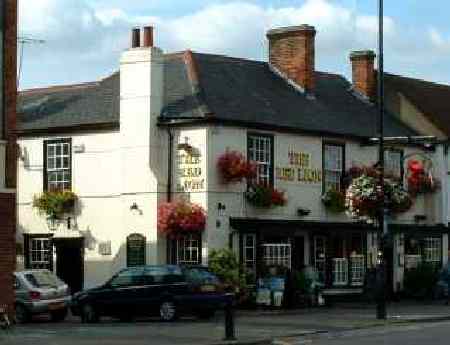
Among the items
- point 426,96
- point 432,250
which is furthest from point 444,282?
point 426,96

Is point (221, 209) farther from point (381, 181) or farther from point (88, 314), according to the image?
point (381, 181)

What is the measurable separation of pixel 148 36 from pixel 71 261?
8.14 metres

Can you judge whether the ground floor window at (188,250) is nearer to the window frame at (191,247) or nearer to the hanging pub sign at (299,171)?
the window frame at (191,247)

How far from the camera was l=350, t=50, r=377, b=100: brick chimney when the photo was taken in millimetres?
44094

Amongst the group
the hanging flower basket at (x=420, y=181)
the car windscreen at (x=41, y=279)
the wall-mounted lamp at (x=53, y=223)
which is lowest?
the car windscreen at (x=41, y=279)

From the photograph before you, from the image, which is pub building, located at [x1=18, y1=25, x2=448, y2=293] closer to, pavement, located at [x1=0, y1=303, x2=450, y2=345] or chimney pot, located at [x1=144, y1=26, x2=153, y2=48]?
chimney pot, located at [x1=144, y1=26, x2=153, y2=48]

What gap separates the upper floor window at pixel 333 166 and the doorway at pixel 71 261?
8.81 meters

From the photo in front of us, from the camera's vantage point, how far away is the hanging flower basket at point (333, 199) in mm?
38281

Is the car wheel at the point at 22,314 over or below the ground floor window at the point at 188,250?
below

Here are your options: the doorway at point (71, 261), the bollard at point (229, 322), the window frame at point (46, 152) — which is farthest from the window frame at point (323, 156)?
the bollard at point (229, 322)

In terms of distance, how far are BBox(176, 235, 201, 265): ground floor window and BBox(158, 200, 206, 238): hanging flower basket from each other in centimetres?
58

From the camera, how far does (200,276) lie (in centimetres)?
2936

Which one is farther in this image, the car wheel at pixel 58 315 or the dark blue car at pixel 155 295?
the car wheel at pixel 58 315

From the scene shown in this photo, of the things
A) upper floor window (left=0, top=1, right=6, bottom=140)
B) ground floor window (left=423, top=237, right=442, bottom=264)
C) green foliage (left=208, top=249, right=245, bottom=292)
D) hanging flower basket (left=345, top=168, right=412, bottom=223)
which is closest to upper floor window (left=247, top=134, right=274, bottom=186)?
hanging flower basket (left=345, top=168, right=412, bottom=223)
